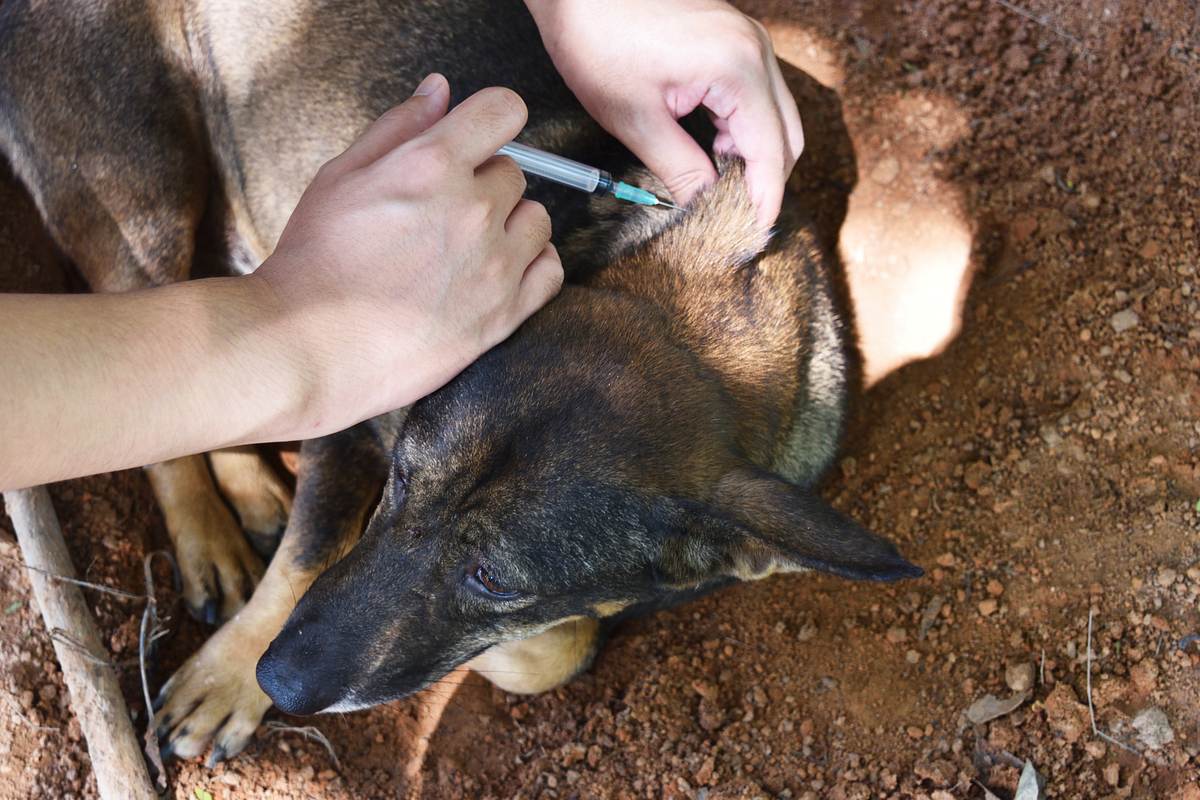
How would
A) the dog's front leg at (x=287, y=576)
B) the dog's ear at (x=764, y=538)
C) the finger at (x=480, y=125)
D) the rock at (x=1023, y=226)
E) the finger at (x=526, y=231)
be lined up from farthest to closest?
1. the rock at (x=1023, y=226)
2. the dog's front leg at (x=287, y=576)
3. the finger at (x=526, y=231)
4. the finger at (x=480, y=125)
5. the dog's ear at (x=764, y=538)

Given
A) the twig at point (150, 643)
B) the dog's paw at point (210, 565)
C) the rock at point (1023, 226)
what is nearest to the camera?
the twig at point (150, 643)

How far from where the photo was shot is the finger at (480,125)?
2131 mm

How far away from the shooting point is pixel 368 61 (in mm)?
3260

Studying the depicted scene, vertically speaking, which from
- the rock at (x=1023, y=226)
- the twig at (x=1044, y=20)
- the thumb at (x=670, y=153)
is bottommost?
the rock at (x=1023, y=226)

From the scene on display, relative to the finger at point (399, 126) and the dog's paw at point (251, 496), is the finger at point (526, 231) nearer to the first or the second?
the finger at point (399, 126)

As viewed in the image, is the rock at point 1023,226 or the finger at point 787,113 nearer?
the finger at point 787,113

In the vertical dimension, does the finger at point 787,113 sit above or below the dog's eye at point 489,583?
above

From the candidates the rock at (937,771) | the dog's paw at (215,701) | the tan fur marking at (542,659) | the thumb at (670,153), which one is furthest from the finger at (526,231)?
the rock at (937,771)

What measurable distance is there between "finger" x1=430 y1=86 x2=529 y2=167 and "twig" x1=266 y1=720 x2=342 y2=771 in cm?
180

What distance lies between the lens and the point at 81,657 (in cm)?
292

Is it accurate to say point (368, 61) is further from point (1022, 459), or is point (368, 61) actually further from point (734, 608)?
point (1022, 459)

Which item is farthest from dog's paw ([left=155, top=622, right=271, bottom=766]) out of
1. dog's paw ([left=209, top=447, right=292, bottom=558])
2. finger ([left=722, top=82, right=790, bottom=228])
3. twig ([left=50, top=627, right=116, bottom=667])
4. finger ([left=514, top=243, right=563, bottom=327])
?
finger ([left=722, top=82, right=790, bottom=228])

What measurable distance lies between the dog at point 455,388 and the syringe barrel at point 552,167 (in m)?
0.27

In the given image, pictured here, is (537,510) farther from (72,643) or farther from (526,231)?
(72,643)
